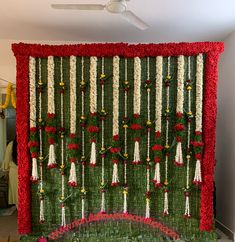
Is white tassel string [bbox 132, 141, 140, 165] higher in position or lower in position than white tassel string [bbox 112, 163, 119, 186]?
higher

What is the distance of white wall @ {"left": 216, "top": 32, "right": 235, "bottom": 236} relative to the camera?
232 cm

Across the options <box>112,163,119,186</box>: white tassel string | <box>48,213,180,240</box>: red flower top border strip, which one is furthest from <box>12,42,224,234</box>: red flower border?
<box>112,163,119,186</box>: white tassel string

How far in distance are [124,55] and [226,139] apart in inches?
51.7

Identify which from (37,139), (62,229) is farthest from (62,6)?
(62,229)

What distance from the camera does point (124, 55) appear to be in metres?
1.97

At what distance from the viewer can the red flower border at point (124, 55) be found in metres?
1.94

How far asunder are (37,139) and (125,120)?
707 mm

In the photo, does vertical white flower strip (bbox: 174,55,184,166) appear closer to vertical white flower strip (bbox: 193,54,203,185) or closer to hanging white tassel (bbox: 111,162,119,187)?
vertical white flower strip (bbox: 193,54,203,185)

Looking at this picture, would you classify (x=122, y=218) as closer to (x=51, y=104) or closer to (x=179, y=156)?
(x=179, y=156)

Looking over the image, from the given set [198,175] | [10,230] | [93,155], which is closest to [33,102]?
[93,155]

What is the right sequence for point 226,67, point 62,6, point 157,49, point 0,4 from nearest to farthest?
point 62,6
point 0,4
point 157,49
point 226,67

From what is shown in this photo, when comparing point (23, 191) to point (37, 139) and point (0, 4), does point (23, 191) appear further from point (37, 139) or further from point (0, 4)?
point (0, 4)

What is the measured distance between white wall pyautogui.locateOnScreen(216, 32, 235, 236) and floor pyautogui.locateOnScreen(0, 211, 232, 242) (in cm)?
12

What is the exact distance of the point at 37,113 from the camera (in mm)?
1972
